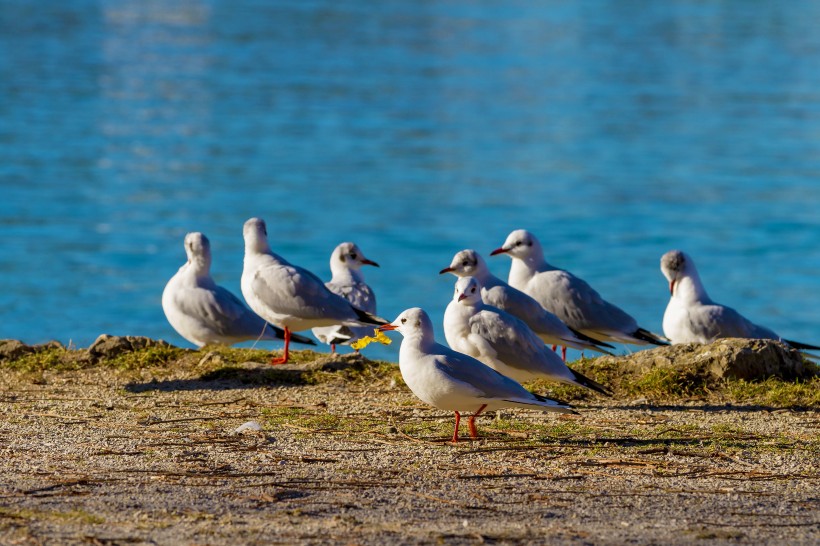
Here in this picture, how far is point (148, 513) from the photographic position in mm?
5199

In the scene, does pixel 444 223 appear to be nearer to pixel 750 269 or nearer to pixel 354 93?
pixel 750 269

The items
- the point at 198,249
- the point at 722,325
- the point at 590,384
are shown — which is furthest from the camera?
the point at 198,249

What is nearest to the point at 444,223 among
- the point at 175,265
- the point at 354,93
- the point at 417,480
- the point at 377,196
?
the point at 377,196

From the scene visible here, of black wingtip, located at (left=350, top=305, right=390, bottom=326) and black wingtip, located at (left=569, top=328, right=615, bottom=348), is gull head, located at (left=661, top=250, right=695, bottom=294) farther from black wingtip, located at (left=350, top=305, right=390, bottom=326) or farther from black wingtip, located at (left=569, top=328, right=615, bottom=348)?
black wingtip, located at (left=350, top=305, right=390, bottom=326)

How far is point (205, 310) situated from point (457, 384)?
439 cm

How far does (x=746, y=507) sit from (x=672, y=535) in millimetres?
659

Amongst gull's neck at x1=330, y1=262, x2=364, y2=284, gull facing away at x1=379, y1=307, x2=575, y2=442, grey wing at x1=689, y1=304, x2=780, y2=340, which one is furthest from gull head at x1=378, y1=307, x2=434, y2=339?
gull's neck at x1=330, y1=262, x2=364, y2=284

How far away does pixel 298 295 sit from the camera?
1086 centimetres

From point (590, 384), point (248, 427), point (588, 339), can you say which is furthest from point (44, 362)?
point (588, 339)

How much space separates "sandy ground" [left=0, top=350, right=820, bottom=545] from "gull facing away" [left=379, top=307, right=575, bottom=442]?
0.19m

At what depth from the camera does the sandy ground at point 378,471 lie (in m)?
5.06

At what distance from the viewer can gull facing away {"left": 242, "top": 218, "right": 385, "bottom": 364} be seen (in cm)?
1089

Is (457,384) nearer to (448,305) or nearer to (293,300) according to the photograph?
(448,305)

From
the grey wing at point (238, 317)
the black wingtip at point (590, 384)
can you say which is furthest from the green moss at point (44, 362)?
the black wingtip at point (590, 384)
